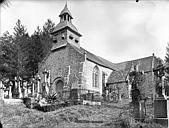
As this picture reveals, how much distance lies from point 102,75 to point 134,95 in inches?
736

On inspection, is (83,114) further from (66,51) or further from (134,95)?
(66,51)

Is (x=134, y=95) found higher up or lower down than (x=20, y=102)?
higher up

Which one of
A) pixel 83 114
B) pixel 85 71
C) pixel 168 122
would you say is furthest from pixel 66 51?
pixel 168 122

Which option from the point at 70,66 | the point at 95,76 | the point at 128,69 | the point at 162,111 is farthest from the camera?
the point at 128,69

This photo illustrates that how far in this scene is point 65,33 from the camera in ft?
95.4

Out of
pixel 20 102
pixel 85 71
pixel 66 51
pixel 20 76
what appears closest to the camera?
pixel 20 102

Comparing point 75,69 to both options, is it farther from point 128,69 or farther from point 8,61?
point 8,61

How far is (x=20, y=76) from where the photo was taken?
3194 centimetres

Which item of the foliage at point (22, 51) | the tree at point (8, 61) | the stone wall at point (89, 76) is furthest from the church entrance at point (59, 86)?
the tree at point (8, 61)

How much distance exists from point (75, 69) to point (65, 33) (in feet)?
21.3

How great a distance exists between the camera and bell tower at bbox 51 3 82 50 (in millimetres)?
28938

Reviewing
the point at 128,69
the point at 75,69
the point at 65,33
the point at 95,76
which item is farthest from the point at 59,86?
the point at 128,69

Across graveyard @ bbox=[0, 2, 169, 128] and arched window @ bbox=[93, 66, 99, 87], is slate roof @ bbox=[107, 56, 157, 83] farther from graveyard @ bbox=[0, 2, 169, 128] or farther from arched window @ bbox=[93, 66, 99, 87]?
arched window @ bbox=[93, 66, 99, 87]

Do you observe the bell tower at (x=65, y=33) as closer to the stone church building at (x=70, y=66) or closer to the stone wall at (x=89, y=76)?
the stone church building at (x=70, y=66)
